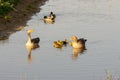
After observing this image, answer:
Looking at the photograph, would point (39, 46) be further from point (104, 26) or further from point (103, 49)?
point (104, 26)

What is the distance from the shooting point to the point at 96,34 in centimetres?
2473

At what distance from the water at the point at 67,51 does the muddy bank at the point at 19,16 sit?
0.45 meters

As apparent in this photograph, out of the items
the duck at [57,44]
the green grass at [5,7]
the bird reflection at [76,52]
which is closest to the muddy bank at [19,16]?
the green grass at [5,7]

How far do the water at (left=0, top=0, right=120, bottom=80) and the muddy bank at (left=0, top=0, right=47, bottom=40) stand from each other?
451 mm

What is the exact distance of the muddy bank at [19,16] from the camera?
26.1 m

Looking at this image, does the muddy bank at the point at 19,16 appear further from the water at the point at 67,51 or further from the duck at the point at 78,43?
the duck at the point at 78,43

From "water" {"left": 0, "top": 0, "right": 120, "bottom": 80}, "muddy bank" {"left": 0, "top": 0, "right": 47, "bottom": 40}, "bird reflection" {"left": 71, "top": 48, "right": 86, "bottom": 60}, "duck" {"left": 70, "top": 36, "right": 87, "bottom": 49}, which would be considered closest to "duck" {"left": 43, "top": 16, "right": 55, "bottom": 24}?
"water" {"left": 0, "top": 0, "right": 120, "bottom": 80}

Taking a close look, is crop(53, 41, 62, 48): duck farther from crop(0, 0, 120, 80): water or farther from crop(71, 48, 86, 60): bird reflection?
crop(71, 48, 86, 60): bird reflection

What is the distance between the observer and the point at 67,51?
2128cm

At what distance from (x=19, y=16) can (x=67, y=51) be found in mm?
10092

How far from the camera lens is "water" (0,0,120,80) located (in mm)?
16984

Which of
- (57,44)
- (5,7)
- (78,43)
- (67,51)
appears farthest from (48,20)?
(67,51)

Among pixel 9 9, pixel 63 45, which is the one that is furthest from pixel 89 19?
pixel 63 45

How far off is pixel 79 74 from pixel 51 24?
40.3 ft
